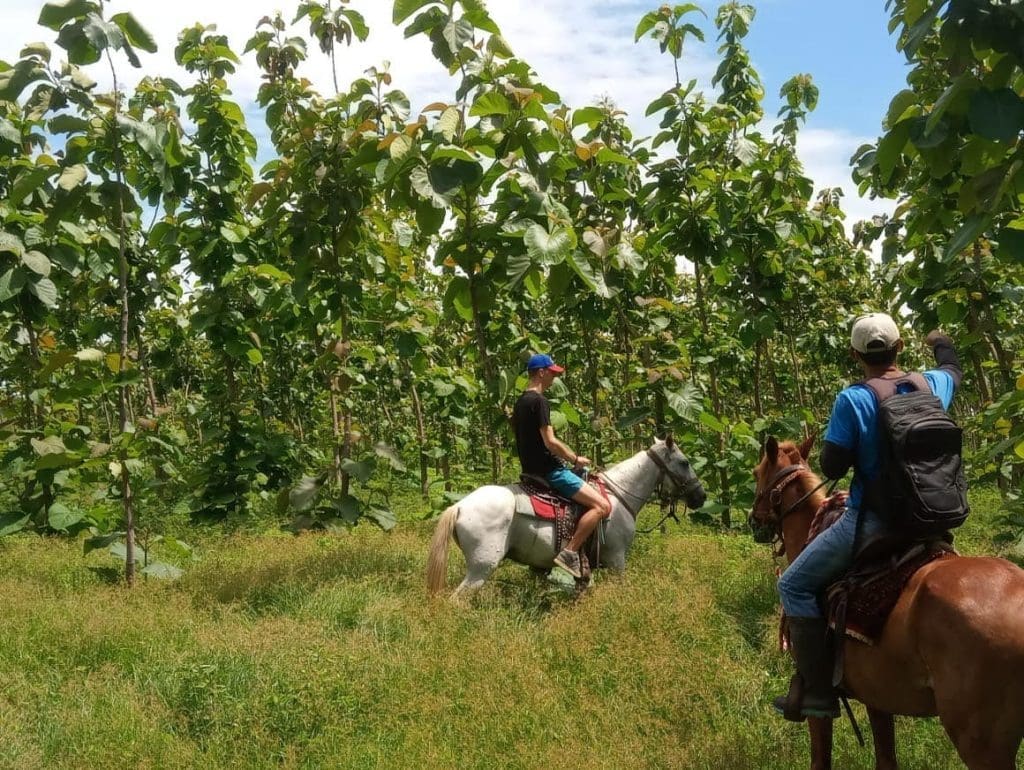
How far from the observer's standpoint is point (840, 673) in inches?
172

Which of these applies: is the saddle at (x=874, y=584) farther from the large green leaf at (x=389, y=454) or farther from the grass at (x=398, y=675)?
the large green leaf at (x=389, y=454)

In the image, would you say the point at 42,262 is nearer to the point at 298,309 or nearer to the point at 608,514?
the point at 298,309

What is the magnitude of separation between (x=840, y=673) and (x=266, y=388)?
755 inches

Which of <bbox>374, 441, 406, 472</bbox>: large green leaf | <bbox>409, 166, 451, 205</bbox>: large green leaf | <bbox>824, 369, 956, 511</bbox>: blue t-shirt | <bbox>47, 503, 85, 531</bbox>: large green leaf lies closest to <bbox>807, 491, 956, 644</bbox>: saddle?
<bbox>824, 369, 956, 511</bbox>: blue t-shirt

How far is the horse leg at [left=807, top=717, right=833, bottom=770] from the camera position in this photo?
4.68 meters

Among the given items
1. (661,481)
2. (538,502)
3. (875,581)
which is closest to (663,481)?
(661,481)

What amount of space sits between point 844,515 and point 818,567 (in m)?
0.33

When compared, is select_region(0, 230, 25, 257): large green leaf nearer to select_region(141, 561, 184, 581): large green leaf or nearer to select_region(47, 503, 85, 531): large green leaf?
select_region(141, 561, 184, 581): large green leaf

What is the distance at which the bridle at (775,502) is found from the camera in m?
5.30

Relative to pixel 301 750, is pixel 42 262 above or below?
above

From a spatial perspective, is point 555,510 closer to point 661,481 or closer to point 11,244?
point 661,481

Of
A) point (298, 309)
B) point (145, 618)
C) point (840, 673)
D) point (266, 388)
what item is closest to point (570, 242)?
point (840, 673)

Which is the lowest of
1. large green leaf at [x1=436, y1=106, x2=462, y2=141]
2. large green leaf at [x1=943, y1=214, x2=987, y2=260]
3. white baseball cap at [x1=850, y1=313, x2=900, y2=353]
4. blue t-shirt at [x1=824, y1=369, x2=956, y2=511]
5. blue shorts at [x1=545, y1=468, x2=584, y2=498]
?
blue shorts at [x1=545, y1=468, x2=584, y2=498]

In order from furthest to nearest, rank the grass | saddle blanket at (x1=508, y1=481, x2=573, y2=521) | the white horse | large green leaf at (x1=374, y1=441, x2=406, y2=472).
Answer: large green leaf at (x1=374, y1=441, x2=406, y2=472) → saddle blanket at (x1=508, y1=481, x2=573, y2=521) → the white horse → the grass
